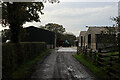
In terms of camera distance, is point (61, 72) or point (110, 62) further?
point (61, 72)

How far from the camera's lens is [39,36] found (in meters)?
55.4

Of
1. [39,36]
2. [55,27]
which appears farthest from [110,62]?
[55,27]

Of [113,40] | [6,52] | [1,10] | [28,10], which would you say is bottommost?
[6,52]

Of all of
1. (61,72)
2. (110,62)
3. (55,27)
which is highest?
(55,27)

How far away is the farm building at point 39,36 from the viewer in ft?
178

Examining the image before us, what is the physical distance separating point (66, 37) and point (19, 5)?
8551 cm

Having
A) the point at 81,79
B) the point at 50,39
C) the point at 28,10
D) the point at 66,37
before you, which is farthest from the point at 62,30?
the point at 81,79

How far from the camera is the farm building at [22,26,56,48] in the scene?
178 feet

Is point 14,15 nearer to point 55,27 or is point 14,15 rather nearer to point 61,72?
point 61,72

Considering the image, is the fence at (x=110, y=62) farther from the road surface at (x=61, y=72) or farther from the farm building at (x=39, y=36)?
the farm building at (x=39, y=36)

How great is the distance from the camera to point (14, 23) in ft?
58.0

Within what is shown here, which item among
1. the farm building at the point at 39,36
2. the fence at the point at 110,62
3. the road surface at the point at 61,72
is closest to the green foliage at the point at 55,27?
the farm building at the point at 39,36

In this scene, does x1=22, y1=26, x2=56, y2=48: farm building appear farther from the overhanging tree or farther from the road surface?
the road surface

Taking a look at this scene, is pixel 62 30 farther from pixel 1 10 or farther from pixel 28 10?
pixel 1 10
